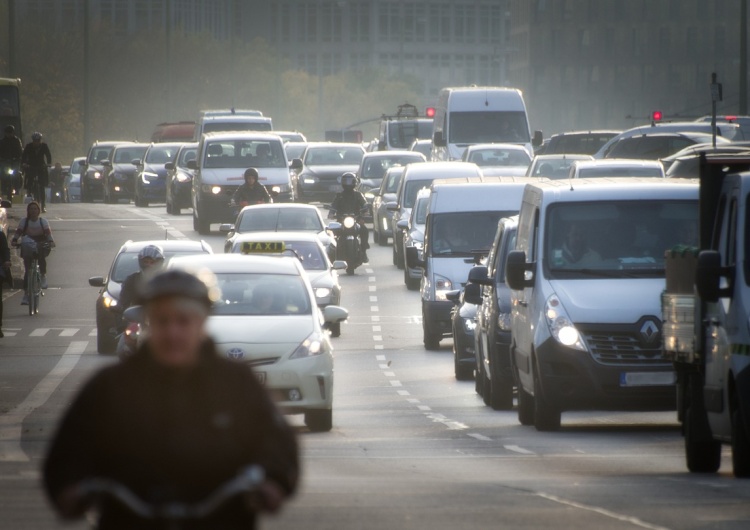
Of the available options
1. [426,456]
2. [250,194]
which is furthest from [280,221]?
[426,456]

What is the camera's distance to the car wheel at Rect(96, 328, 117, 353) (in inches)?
1065

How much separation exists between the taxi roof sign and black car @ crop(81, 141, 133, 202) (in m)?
37.9

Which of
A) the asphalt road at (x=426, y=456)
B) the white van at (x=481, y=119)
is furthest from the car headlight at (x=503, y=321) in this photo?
the white van at (x=481, y=119)

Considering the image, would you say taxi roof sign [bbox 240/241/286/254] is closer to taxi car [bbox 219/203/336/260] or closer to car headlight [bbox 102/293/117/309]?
car headlight [bbox 102/293/117/309]

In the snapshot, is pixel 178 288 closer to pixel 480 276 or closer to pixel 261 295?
pixel 261 295

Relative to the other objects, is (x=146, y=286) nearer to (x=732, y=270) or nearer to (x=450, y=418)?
(x=732, y=270)

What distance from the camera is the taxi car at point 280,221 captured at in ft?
110

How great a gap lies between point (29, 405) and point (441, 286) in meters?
8.29

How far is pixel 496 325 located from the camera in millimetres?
19172

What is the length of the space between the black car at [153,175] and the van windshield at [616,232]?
1604 inches

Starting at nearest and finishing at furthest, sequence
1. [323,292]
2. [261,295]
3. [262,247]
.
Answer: [261,295], [262,247], [323,292]

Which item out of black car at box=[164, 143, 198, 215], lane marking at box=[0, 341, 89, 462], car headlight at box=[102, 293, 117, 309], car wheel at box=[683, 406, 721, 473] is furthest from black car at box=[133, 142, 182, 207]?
car wheel at box=[683, 406, 721, 473]

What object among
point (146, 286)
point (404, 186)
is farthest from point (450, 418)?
point (404, 186)

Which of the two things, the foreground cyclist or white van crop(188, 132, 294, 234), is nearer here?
the foreground cyclist
